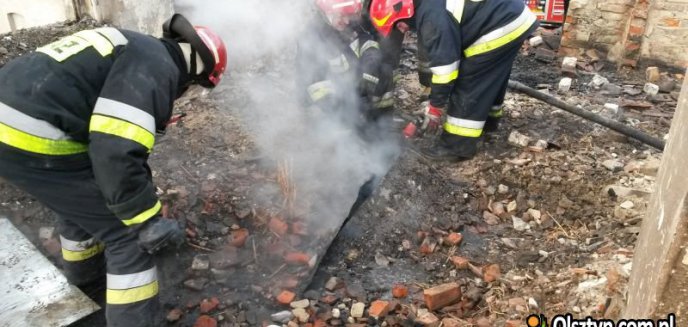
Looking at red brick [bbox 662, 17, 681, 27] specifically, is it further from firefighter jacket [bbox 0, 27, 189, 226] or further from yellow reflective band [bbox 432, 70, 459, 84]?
firefighter jacket [bbox 0, 27, 189, 226]

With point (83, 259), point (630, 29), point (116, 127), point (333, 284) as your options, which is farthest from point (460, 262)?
point (630, 29)

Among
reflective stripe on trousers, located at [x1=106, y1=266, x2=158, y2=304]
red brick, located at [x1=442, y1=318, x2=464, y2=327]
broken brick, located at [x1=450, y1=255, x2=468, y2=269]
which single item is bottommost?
broken brick, located at [x1=450, y1=255, x2=468, y2=269]

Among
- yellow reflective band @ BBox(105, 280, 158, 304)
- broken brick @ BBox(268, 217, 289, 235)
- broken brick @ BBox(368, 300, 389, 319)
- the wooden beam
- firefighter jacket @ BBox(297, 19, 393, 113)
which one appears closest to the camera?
the wooden beam

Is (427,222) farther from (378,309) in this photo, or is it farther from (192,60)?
(192,60)

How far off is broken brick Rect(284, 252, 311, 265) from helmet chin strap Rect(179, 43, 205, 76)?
150 cm

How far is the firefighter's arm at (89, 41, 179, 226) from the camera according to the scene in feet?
8.51

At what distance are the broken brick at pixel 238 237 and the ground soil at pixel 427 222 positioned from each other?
1.3 inches

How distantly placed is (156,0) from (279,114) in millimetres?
2145

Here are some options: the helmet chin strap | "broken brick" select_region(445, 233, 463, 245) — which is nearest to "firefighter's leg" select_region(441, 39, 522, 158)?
"broken brick" select_region(445, 233, 463, 245)

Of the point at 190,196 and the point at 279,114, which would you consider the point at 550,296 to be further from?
the point at 279,114

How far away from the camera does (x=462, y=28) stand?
457cm

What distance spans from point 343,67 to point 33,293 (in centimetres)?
311

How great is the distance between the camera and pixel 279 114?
5734mm

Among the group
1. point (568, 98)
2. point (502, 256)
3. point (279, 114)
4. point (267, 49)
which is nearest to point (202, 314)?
point (502, 256)
